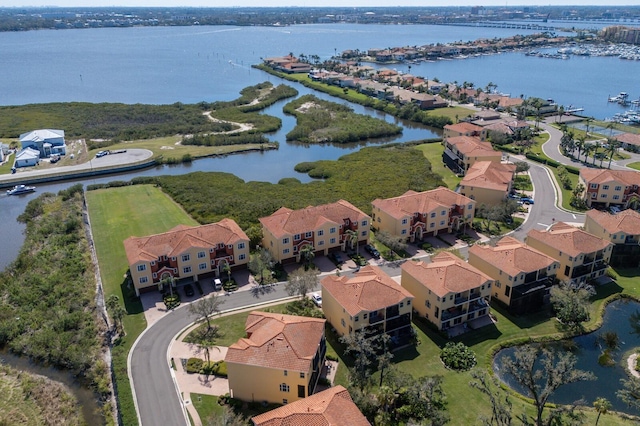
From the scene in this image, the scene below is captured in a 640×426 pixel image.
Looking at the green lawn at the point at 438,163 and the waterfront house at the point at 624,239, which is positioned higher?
the waterfront house at the point at 624,239

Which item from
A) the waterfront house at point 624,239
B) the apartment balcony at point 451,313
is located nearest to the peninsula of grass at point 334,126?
the waterfront house at point 624,239

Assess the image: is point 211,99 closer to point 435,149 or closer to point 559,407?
point 435,149

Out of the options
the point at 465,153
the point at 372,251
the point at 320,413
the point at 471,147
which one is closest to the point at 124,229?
the point at 372,251

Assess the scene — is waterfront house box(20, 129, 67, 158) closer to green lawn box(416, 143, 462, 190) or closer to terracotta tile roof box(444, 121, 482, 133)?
green lawn box(416, 143, 462, 190)

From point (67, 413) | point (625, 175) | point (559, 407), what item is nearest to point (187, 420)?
point (67, 413)

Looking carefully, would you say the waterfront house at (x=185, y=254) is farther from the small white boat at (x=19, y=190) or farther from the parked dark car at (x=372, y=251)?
the small white boat at (x=19, y=190)

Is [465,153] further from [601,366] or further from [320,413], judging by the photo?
[320,413]

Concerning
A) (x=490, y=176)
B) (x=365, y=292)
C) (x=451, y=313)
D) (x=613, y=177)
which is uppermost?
(x=365, y=292)
